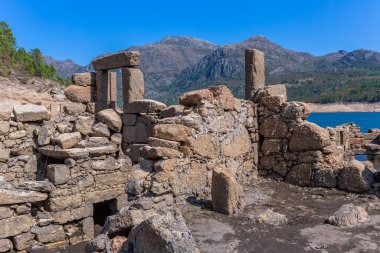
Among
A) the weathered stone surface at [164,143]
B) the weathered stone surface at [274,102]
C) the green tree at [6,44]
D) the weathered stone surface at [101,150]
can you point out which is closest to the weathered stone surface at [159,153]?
the weathered stone surface at [164,143]

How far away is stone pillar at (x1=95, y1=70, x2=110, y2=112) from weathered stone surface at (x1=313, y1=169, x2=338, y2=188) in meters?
7.62

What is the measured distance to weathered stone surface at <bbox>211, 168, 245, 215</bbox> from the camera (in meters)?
6.01

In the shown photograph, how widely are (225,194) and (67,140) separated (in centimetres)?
423

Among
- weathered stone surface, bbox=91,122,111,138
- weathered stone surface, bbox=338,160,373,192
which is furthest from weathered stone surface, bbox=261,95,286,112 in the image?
weathered stone surface, bbox=91,122,111,138

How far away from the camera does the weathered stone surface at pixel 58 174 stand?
7.35 metres

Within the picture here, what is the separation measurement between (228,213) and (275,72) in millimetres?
135815

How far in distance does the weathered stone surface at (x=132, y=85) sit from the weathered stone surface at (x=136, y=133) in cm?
145

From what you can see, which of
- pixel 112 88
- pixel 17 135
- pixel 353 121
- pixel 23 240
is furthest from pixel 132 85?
pixel 353 121

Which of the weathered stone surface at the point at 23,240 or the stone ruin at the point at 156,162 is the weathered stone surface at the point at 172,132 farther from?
the weathered stone surface at the point at 23,240

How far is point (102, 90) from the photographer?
42.3 ft

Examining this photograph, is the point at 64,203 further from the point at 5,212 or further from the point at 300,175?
the point at 300,175

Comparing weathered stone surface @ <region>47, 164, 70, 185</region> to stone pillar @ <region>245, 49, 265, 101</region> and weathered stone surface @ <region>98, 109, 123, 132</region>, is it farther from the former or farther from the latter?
stone pillar @ <region>245, 49, 265, 101</region>

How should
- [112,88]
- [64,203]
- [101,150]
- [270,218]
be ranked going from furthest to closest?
1. [112,88]
2. [101,150]
3. [64,203]
4. [270,218]

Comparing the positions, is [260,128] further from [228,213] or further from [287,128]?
[228,213]
